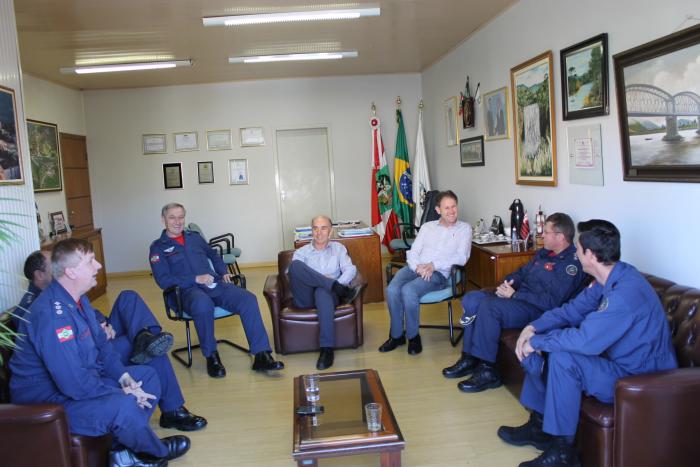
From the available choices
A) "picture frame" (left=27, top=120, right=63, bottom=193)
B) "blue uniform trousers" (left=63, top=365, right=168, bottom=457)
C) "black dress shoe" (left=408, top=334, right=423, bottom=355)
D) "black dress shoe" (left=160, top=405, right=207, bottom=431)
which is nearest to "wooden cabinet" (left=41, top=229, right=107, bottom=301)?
"picture frame" (left=27, top=120, right=63, bottom=193)

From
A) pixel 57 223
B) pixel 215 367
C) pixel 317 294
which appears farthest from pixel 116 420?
pixel 57 223

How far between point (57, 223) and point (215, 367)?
13.1ft

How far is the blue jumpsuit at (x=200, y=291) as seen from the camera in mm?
4293

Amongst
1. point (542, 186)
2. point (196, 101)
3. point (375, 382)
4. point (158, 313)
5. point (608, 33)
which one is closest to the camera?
point (375, 382)

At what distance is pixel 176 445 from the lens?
308 cm

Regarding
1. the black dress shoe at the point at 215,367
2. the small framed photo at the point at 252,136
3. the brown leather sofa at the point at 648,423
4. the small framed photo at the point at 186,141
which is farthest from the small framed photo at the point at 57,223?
the brown leather sofa at the point at 648,423

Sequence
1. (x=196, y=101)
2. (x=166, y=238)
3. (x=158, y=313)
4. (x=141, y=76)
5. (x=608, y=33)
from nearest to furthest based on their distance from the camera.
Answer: (x=608, y=33), (x=166, y=238), (x=158, y=313), (x=141, y=76), (x=196, y=101)

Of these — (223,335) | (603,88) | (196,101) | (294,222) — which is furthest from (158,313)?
(603,88)

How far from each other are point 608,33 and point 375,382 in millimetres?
2693

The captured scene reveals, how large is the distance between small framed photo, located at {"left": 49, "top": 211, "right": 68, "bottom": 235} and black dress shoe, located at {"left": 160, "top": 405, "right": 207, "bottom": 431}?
4409 millimetres

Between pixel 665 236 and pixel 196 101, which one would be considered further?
pixel 196 101

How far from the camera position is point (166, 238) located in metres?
4.55

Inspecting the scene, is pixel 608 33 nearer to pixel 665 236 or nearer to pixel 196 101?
pixel 665 236

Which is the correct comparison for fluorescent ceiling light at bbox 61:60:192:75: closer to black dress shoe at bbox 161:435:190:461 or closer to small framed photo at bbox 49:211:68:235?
small framed photo at bbox 49:211:68:235
